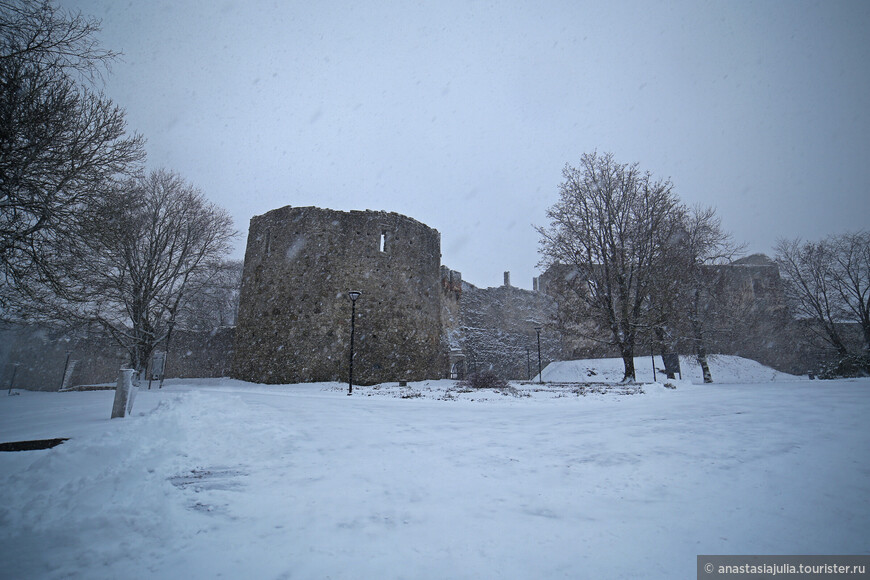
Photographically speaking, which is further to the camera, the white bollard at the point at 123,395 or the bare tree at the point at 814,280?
the bare tree at the point at 814,280

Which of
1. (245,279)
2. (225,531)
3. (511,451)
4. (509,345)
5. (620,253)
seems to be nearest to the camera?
(225,531)

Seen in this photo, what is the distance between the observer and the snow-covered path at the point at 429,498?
1920mm

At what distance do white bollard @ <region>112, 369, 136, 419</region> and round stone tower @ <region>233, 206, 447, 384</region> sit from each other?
993 cm

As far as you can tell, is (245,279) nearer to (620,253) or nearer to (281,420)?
(281,420)

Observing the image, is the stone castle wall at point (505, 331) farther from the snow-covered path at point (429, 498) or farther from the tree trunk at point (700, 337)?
the snow-covered path at point (429, 498)

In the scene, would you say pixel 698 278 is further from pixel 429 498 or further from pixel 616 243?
pixel 429 498

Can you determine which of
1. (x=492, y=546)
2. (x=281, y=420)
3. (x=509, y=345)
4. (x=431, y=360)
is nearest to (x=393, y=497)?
(x=492, y=546)

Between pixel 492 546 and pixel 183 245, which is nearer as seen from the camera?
pixel 492 546

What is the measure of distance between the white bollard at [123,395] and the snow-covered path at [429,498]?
2.10 feet

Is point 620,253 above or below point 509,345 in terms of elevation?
above

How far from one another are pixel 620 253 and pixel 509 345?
12.8m

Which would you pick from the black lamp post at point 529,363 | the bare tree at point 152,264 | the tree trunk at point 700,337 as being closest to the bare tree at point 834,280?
the tree trunk at point 700,337

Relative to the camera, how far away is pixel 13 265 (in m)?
7.70

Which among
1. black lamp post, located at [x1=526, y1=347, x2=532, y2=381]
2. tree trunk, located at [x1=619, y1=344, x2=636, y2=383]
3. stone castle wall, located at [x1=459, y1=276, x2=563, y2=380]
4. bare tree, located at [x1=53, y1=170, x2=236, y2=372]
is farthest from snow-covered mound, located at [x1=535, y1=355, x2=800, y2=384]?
bare tree, located at [x1=53, y1=170, x2=236, y2=372]
